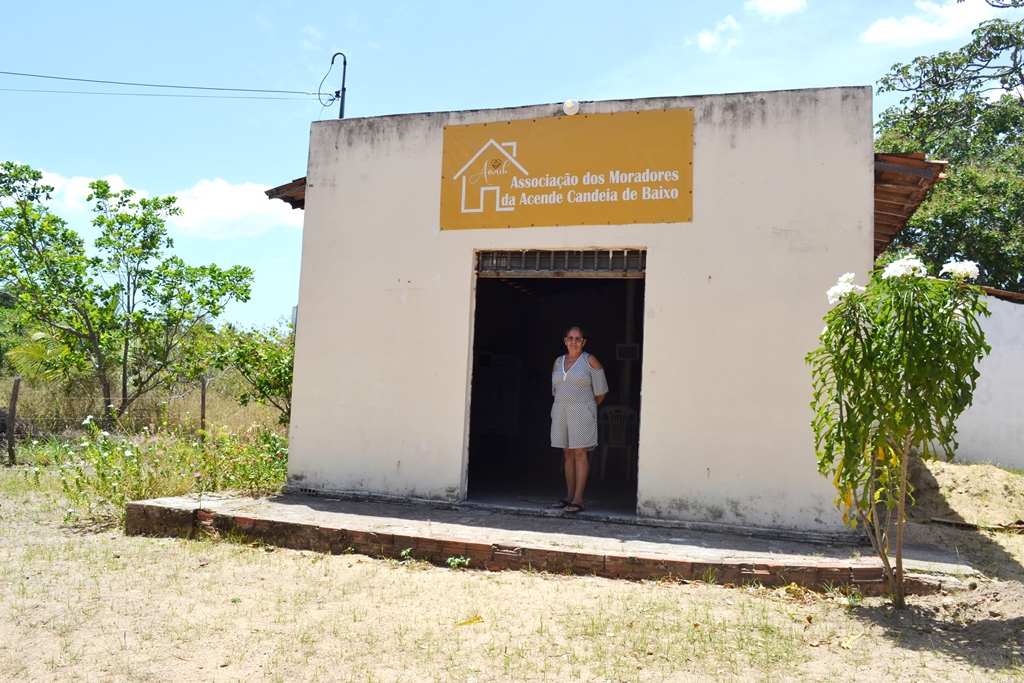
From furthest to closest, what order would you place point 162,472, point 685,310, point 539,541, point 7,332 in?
point 7,332
point 162,472
point 685,310
point 539,541

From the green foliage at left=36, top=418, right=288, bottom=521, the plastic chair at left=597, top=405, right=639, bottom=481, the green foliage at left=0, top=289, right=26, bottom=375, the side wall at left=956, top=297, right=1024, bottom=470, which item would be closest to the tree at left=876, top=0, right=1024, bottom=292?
the side wall at left=956, top=297, right=1024, bottom=470

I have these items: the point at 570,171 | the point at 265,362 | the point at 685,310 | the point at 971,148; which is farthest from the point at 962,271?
the point at 971,148

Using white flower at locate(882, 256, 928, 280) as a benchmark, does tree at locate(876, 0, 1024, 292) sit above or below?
above

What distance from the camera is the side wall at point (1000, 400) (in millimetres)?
11797

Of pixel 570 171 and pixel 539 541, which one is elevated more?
pixel 570 171

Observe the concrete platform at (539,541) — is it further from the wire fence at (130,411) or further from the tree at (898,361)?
the wire fence at (130,411)

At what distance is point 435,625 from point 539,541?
161cm

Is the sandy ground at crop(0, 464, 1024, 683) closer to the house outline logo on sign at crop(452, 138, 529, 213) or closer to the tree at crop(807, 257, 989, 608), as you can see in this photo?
the tree at crop(807, 257, 989, 608)

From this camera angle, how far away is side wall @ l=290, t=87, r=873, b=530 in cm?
667

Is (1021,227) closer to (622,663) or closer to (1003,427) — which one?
(1003,427)

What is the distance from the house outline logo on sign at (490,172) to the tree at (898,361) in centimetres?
358

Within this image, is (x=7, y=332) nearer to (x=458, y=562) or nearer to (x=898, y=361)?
(x=458, y=562)

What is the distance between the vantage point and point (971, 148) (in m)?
18.9

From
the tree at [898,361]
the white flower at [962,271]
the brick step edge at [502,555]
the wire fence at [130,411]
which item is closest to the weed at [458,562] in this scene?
the brick step edge at [502,555]
